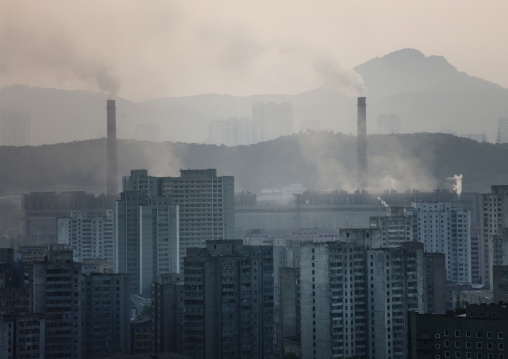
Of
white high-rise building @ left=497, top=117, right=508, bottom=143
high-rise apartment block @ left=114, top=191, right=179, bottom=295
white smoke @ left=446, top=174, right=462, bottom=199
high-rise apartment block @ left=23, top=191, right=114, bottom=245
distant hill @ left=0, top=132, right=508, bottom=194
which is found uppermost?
white high-rise building @ left=497, top=117, right=508, bottom=143

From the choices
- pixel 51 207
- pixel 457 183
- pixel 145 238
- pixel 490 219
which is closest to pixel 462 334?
pixel 145 238

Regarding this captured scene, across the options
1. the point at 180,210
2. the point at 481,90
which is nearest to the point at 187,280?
the point at 180,210

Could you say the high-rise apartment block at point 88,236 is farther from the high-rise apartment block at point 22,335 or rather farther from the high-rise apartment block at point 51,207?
the high-rise apartment block at point 22,335

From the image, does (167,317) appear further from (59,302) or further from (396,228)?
(396,228)

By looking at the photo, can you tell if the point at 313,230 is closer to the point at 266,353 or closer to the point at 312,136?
the point at 266,353

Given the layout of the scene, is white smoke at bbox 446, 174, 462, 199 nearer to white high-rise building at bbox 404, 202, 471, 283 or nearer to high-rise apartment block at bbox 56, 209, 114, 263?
high-rise apartment block at bbox 56, 209, 114, 263

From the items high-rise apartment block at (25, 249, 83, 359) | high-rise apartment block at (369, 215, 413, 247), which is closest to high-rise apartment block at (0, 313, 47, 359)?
high-rise apartment block at (25, 249, 83, 359)

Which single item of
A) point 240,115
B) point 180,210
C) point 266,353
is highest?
point 240,115
